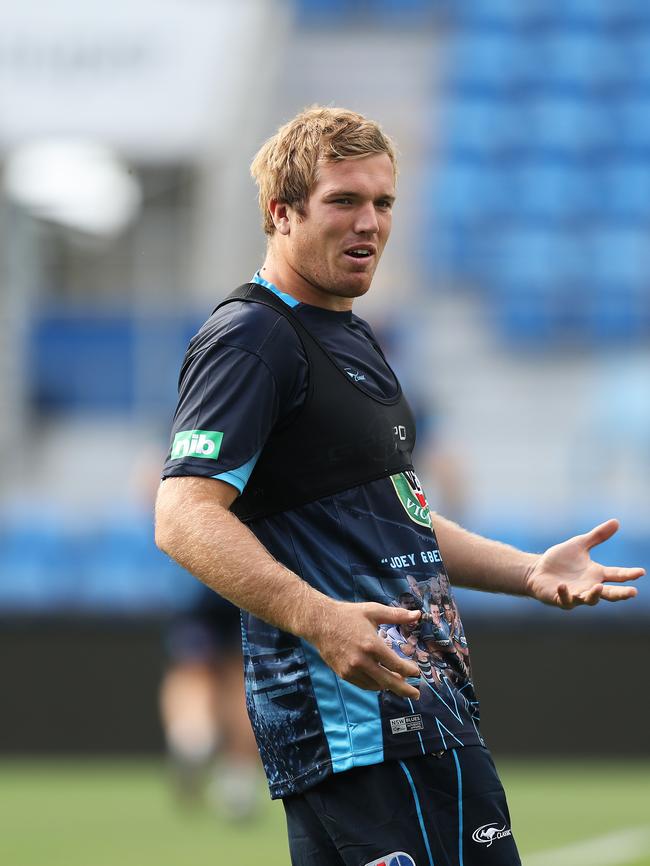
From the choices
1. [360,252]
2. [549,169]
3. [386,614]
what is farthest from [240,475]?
[549,169]

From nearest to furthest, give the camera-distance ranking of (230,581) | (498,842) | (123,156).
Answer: (230,581), (498,842), (123,156)

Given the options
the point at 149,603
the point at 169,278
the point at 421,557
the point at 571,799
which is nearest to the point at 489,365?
the point at 169,278

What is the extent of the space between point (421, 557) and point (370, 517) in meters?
0.13

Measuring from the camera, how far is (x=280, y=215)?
10.1 feet

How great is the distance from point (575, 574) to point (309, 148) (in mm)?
996

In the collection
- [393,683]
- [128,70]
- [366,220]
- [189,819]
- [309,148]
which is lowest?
[189,819]

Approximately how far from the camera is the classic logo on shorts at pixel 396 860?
2838 millimetres

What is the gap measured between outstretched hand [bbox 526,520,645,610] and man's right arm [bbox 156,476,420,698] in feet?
1.70

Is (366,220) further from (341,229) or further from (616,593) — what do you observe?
(616,593)

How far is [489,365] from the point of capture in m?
14.1

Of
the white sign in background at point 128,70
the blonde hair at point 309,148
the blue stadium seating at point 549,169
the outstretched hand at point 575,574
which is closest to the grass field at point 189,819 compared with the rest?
the outstretched hand at point 575,574

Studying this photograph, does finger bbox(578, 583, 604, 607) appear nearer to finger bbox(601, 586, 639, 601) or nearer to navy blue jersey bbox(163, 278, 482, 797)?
finger bbox(601, 586, 639, 601)

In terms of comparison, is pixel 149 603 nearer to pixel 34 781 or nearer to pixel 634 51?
pixel 34 781

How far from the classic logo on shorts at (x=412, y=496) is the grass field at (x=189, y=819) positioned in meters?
3.37
